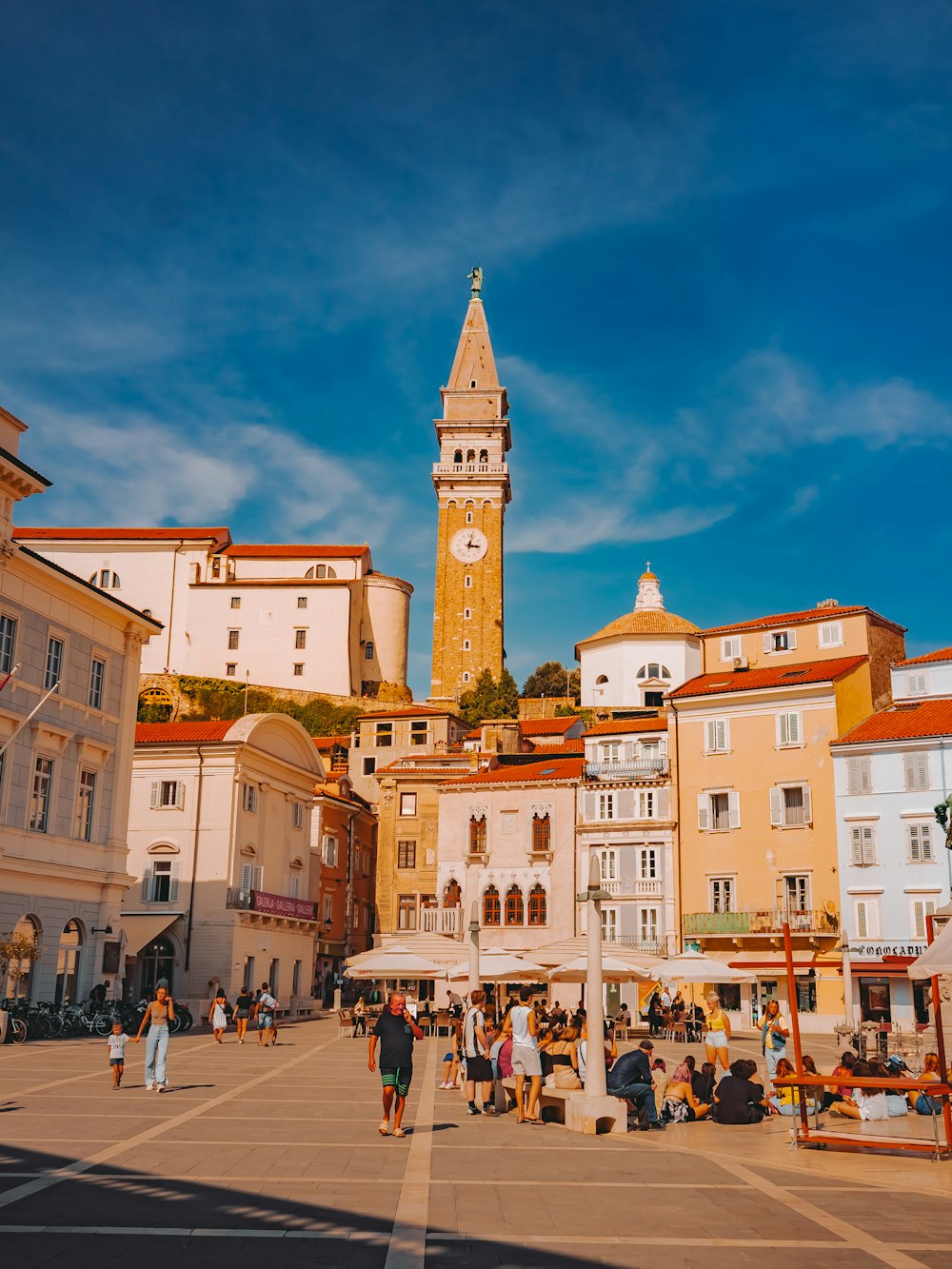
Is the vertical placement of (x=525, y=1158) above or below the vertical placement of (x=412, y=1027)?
below

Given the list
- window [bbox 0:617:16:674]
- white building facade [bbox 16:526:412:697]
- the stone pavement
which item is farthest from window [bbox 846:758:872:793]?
white building facade [bbox 16:526:412:697]

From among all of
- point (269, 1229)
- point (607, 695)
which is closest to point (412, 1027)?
point (269, 1229)

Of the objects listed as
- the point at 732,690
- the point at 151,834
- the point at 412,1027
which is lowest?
the point at 412,1027

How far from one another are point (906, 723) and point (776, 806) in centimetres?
606

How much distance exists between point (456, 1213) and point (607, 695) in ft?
264

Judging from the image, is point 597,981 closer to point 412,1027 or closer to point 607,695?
point 412,1027

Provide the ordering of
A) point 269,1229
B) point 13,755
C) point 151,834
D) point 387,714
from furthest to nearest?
point 387,714 → point 151,834 → point 13,755 → point 269,1229

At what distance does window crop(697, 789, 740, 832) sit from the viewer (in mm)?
50969

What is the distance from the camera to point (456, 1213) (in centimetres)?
1023

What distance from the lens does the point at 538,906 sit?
5406 centimetres

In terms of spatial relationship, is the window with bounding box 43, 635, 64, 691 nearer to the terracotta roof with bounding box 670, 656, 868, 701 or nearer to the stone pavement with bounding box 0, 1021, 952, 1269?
the stone pavement with bounding box 0, 1021, 952, 1269

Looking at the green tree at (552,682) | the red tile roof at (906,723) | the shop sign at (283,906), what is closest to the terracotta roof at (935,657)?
the red tile roof at (906,723)

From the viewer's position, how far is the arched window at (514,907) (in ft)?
178

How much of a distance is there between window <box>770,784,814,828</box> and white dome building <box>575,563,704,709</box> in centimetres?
3629
